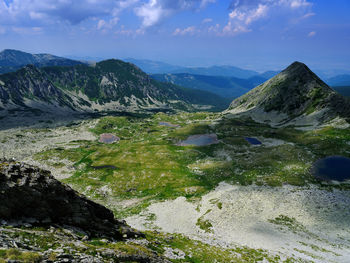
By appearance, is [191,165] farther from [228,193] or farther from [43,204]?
[43,204]

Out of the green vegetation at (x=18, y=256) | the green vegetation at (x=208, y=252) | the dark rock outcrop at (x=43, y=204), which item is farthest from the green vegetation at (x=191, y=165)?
the green vegetation at (x=18, y=256)

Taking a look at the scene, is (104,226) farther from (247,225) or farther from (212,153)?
(212,153)

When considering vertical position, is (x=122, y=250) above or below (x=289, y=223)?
above

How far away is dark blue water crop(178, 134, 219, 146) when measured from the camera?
143 m

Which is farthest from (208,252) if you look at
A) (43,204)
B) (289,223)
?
(289,223)

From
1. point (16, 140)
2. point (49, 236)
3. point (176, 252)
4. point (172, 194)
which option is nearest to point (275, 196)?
point (172, 194)

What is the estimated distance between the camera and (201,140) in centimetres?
14938

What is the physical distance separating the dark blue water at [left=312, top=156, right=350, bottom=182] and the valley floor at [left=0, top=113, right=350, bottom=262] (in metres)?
3.24

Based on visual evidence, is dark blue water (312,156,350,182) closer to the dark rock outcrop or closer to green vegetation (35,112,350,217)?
green vegetation (35,112,350,217)

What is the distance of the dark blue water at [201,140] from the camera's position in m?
143

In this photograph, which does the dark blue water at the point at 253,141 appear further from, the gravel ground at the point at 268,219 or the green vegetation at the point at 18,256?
the green vegetation at the point at 18,256

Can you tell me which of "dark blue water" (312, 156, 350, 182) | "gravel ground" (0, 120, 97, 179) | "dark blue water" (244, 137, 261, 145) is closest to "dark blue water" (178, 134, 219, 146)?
"dark blue water" (244, 137, 261, 145)

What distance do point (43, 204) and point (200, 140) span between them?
128 metres

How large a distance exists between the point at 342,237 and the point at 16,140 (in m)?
211
